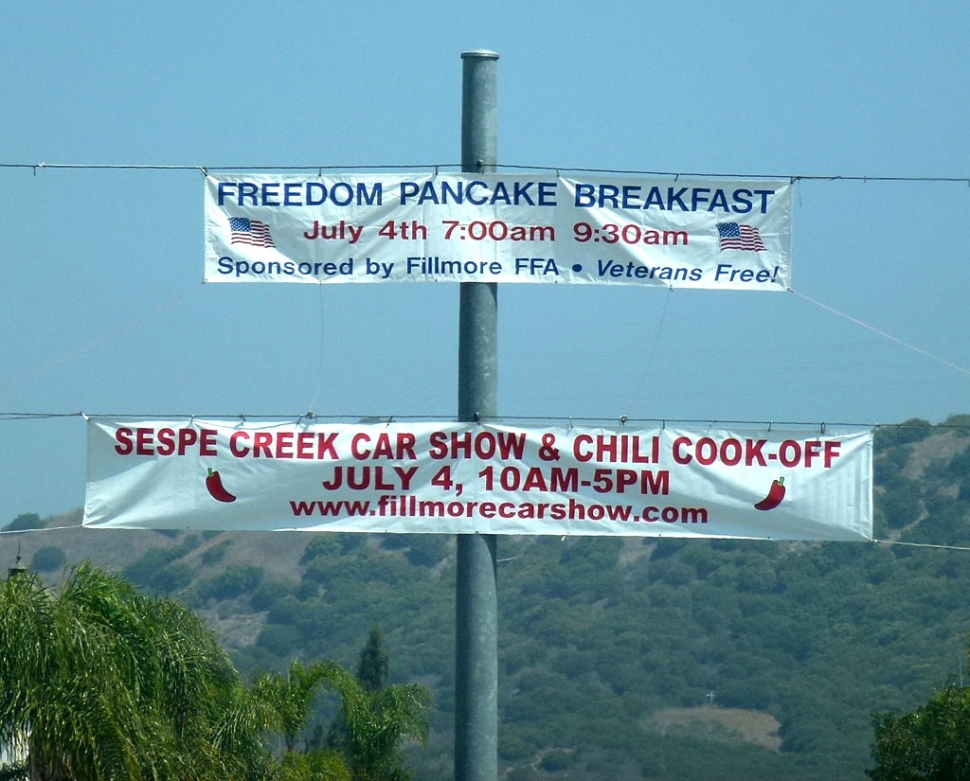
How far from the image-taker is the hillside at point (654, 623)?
5953cm

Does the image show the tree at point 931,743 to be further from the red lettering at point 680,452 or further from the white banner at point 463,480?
the red lettering at point 680,452

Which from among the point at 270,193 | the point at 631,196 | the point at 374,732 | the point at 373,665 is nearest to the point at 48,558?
the point at 373,665

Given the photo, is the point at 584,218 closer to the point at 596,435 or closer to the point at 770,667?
the point at 596,435

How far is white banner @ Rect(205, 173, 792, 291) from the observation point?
368 inches

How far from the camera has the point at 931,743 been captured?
14.4m

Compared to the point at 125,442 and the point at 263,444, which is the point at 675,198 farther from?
the point at 125,442

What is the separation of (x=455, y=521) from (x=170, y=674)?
2.95 m

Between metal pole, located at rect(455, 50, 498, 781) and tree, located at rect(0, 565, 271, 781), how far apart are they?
6.58ft

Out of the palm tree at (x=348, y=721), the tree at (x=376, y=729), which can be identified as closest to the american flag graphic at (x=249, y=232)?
the palm tree at (x=348, y=721)

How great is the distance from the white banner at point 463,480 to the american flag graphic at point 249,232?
46.5 inches

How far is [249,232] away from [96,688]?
3.07 m

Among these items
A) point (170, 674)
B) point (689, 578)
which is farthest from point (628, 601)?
point (170, 674)

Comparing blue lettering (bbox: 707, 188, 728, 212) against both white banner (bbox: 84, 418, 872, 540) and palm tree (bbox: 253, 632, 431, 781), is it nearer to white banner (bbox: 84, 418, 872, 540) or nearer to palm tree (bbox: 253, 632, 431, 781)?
white banner (bbox: 84, 418, 872, 540)

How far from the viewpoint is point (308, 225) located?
9375 mm
